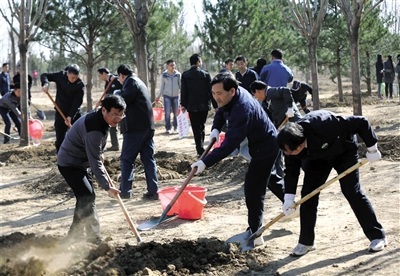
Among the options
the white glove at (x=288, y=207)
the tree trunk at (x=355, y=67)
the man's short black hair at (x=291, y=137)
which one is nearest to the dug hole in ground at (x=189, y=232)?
the white glove at (x=288, y=207)

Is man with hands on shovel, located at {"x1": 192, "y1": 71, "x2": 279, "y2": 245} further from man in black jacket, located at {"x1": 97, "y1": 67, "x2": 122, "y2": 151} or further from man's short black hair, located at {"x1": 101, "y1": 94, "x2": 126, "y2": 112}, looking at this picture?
man in black jacket, located at {"x1": 97, "y1": 67, "x2": 122, "y2": 151}

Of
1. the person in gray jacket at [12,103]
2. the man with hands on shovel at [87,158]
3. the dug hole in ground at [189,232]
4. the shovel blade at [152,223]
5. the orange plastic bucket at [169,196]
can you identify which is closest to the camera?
the dug hole in ground at [189,232]

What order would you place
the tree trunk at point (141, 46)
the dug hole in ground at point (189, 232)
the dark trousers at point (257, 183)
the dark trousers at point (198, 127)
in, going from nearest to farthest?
the dug hole in ground at point (189, 232)
the dark trousers at point (257, 183)
the dark trousers at point (198, 127)
the tree trunk at point (141, 46)

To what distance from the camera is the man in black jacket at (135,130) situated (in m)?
7.95

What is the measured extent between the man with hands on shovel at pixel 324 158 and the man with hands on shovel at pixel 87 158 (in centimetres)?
159

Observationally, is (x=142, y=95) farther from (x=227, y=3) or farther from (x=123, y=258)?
Answer: (x=227, y=3)

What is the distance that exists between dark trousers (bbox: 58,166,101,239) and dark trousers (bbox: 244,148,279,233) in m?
1.55

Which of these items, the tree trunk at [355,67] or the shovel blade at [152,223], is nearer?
the shovel blade at [152,223]

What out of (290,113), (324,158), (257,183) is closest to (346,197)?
(324,158)

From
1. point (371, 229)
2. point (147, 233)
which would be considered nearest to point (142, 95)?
point (147, 233)

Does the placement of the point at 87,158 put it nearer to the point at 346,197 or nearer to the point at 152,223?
the point at 152,223

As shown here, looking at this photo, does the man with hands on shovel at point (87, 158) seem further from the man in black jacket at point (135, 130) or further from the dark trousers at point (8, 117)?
the dark trousers at point (8, 117)

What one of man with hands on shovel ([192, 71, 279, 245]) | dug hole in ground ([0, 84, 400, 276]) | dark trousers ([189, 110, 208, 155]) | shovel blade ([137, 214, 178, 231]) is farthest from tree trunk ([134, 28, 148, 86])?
man with hands on shovel ([192, 71, 279, 245])

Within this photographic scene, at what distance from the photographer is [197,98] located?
10875 millimetres
